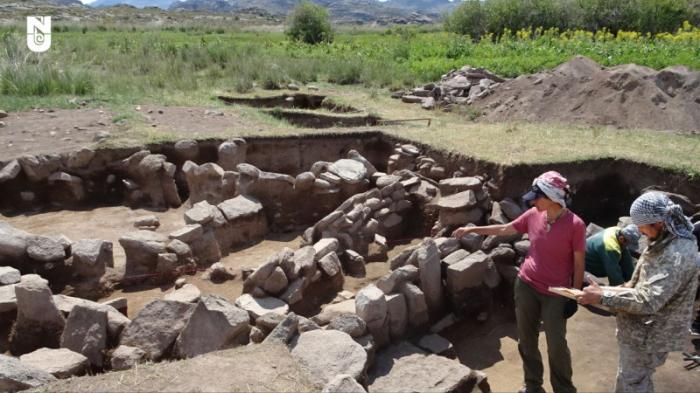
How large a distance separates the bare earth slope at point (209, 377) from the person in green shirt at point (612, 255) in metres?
3.10

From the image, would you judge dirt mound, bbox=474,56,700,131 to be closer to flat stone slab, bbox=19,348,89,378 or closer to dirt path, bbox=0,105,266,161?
dirt path, bbox=0,105,266,161

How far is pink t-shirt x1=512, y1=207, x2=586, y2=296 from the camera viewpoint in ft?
13.9

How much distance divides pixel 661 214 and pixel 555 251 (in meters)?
0.91

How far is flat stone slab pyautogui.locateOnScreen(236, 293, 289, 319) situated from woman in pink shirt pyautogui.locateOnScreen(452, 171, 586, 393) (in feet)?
7.48

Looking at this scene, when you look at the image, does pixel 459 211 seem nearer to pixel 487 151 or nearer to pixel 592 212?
pixel 487 151

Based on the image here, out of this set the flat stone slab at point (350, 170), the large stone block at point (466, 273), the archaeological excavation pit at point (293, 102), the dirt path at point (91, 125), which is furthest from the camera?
the archaeological excavation pit at point (293, 102)

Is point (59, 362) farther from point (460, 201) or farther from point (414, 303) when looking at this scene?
point (460, 201)

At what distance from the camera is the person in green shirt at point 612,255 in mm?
→ 5496

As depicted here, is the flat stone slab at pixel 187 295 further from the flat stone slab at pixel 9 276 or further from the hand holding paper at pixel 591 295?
the hand holding paper at pixel 591 295

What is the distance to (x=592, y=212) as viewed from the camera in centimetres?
819

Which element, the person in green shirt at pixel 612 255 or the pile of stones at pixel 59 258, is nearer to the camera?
the person in green shirt at pixel 612 255

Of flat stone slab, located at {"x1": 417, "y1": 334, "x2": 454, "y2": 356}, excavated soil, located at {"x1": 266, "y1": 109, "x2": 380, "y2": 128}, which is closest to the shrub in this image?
excavated soil, located at {"x1": 266, "y1": 109, "x2": 380, "y2": 128}

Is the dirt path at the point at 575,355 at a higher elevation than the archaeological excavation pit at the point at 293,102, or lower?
lower

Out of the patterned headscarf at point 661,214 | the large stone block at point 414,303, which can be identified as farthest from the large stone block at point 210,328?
the patterned headscarf at point 661,214
